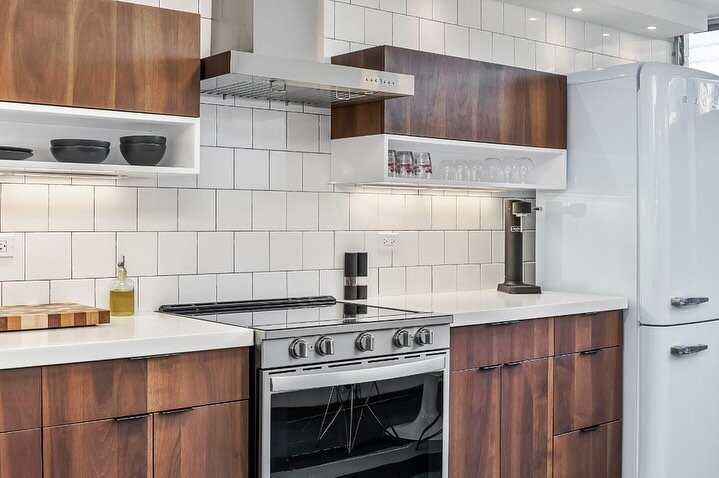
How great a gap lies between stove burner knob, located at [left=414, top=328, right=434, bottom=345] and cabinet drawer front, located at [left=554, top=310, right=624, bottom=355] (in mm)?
883

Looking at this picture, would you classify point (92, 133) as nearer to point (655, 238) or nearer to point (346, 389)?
point (346, 389)

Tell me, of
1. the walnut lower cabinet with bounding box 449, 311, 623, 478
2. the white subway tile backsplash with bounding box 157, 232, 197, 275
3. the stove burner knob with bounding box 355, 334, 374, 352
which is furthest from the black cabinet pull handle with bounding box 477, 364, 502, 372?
the white subway tile backsplash with bounding box 157, 232, 197, 275

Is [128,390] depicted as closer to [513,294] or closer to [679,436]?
[513,294]

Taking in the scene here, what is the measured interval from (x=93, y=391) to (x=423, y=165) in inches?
75.0

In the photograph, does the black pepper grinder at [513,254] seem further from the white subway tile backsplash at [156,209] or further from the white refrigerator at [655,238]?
the white subway tile backsplash at [156,209]

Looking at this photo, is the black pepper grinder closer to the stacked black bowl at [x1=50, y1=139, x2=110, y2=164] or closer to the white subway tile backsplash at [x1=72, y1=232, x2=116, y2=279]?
the white subway tile backsplash at [x1=72, y1=232, x2=116, y2=279]

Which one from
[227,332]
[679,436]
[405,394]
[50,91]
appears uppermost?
[50,91]

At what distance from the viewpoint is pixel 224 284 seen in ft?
12.0

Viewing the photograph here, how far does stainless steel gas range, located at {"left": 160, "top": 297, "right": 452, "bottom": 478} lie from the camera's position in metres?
2.94

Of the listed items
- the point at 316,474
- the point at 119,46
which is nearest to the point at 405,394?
the point at 316,474

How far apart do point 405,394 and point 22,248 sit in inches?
59.4

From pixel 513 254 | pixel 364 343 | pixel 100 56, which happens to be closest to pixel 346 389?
pixel 364 343

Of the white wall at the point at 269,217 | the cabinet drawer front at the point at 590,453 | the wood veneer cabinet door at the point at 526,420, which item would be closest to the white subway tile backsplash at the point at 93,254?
the white wall at the point at 269,217

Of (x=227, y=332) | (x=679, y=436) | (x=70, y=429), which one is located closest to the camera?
(x=70, y=429)
